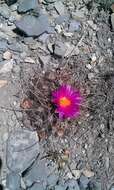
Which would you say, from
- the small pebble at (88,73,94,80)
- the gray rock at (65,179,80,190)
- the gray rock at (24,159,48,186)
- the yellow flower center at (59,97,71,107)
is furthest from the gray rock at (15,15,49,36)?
the gray rock at (65,179,80,190)

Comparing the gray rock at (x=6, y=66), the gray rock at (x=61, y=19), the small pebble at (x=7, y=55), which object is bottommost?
the gray rock at (x=6, y=66)

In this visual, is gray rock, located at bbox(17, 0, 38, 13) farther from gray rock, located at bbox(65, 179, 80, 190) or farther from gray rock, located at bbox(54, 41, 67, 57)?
gray rock, located at bbox(65, 179, 80, 190)

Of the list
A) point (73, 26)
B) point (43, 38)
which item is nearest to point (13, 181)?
point (43, 38)

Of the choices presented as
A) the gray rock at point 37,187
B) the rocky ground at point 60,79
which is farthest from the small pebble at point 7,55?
the gray rock at point 37,187

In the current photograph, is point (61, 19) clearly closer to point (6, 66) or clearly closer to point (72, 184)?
point (6, 66)

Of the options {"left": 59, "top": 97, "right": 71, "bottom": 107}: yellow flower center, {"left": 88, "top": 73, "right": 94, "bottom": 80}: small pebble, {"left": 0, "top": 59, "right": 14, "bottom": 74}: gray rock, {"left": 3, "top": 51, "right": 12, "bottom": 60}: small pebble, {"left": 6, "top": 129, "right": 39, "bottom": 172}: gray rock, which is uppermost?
{"left": 3, "top": 51, "right": 12, "bottom": 60}: small pebble

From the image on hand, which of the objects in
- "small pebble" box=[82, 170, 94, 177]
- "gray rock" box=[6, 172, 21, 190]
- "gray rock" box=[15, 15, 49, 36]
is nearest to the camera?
"gray rock" box=[6, 172, 21, 190]

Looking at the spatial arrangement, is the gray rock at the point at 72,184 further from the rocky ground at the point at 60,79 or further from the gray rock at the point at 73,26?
the gray rock at the point at 73,26

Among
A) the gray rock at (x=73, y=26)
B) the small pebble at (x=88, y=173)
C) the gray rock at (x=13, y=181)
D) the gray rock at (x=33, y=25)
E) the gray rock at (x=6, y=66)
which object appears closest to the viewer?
the gray rock at (x=13, y=181)

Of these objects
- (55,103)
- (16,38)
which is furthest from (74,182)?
(16,38)
